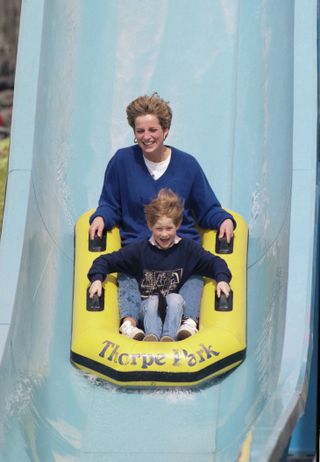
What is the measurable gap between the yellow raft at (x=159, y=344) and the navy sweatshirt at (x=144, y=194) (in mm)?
114

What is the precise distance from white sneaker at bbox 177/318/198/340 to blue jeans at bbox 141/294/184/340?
0.06 ft

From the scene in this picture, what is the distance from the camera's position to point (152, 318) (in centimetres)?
548

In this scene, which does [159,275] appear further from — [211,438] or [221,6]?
[221,6]

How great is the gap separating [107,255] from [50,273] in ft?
1.05

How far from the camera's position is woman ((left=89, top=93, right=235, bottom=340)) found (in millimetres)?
5785

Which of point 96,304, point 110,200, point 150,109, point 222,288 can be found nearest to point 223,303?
point 222,288

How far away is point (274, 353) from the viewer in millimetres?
5316

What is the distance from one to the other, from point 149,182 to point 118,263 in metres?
0.46

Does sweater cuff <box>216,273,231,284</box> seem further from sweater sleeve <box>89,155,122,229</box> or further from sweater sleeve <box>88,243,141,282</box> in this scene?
sweater sleeve <box>89,155,122,229</box>

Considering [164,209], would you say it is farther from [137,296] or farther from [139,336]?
[139,336]

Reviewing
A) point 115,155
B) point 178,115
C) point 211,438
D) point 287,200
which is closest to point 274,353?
point 211,438

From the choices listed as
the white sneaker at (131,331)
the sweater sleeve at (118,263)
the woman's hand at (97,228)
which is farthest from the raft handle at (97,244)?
the white sneaker at (131,331)

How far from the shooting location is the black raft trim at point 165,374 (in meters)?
5.33

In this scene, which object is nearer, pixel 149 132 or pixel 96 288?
pixel 96 288
